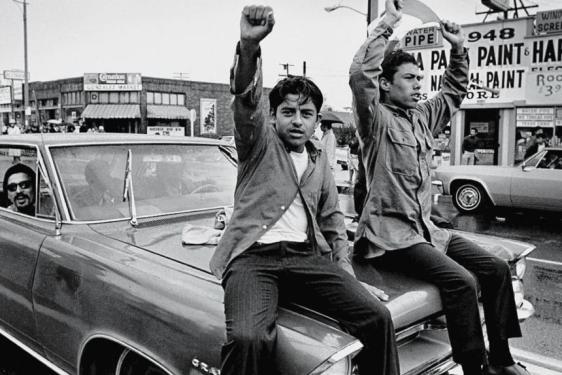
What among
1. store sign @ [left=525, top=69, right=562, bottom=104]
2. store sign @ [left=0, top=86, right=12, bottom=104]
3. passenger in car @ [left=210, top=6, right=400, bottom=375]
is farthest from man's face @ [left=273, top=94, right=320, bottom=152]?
store sign @ [left=0, top=86, right=12, bottom=104]

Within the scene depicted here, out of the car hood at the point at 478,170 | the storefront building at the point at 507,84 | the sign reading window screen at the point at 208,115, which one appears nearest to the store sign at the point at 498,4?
the storefront building at the point at 507,84

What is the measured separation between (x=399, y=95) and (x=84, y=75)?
53002 millimetres

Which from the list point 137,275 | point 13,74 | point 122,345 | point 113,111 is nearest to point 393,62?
point 137,275

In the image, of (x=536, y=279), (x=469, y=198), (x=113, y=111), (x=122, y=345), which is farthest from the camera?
(x=113, y=111)

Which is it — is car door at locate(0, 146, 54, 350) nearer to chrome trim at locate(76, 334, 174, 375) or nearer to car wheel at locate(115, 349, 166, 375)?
chrome trim at locate(76, 334, 174, 375)

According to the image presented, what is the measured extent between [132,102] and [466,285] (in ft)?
169

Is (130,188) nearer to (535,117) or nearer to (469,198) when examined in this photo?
(469,198)

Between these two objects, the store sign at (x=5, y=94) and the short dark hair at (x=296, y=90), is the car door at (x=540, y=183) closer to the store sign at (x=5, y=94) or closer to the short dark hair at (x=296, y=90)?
the short dark hair at (x=296, y=90)

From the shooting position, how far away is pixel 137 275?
244 centimetres

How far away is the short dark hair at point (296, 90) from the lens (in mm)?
2473

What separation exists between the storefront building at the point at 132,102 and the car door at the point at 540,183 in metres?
39.8

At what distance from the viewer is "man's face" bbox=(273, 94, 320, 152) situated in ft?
8.11

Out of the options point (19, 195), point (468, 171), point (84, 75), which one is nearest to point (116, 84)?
point (84, 75)

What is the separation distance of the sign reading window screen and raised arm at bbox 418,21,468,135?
173 feet
